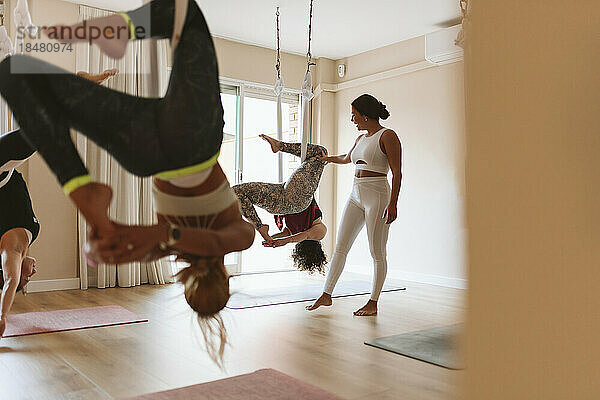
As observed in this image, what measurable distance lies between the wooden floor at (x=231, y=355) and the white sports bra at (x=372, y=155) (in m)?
1.03

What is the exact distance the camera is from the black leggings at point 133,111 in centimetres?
104

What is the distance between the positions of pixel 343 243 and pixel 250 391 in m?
1.81

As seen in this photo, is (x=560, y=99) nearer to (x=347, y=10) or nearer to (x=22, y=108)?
(x=22, y=108)

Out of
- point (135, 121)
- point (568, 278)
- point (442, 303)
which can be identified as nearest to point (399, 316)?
point (442, 303)

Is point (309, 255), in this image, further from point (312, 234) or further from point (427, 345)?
point (427, 345)

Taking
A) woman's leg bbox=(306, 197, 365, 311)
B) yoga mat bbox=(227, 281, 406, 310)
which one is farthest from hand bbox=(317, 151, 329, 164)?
yoga mat bbox=(227, 281, 406, 310)

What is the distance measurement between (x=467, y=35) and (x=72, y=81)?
3.17ft

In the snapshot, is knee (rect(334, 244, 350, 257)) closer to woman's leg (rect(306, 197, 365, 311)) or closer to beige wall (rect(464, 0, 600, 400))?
woman's leg (rect(306, 197, 365, 311))

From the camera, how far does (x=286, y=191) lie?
10.5 feet

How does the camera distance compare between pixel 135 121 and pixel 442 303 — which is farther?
pixel 442 303

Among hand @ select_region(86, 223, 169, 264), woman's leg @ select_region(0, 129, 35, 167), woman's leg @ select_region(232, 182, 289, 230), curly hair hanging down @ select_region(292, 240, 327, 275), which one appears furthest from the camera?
curly hair hanging down @ select_region(292, 240, 327, 275)

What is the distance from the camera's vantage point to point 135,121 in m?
1.08

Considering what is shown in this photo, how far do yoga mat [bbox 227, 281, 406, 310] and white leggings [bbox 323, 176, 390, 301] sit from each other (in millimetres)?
609

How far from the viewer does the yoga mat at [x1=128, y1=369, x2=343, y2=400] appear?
2.19m
